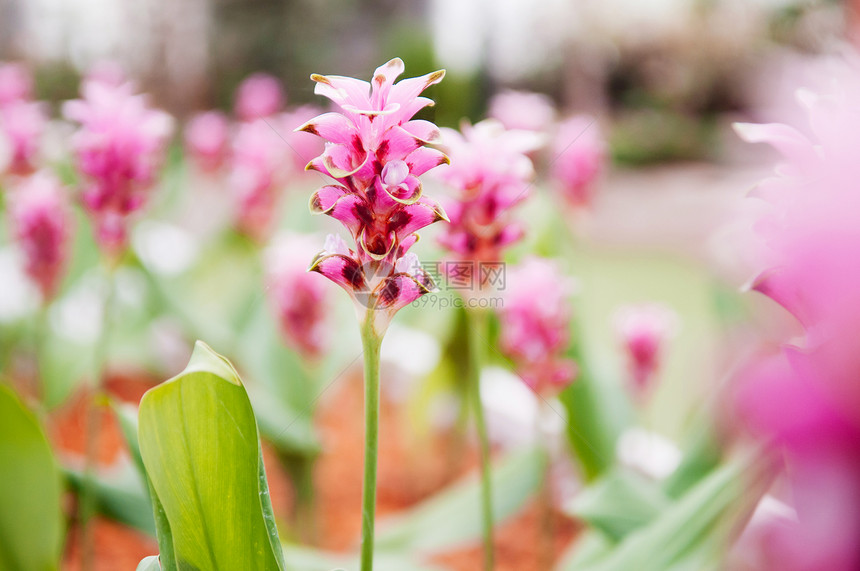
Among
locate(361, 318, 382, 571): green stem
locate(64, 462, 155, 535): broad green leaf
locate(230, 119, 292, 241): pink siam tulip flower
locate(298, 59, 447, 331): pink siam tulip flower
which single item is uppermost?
locate(298, 59, 447, 331): pink siam tulip flower

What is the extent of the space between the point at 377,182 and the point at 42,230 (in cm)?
101

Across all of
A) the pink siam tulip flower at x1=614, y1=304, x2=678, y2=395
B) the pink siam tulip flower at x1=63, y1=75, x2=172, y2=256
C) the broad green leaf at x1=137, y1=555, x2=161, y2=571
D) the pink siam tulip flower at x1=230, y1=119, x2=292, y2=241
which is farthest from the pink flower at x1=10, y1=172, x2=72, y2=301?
the pink siam tulip flower at x1=614, y1=304, x2=678, y2=395

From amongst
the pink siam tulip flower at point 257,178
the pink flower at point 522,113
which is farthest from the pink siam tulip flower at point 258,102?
the pink flower at point 522,113

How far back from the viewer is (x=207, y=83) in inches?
236

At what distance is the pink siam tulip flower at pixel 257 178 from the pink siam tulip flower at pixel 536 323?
1037mm

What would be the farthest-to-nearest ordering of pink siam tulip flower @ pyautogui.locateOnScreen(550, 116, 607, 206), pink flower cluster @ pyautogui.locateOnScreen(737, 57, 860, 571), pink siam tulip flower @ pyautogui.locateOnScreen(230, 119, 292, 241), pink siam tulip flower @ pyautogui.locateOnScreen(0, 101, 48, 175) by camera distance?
pink siam tulip flower @ pyautogui.locateOnScreen(230, 119, 292, 241), pink siam tulip flower @ pyautogui.locateOnScreen(0, 101, 48, 175), pink siam tulip flower @ pyautogui.locateOnScreen(550, 116, 607, 206), pink flower cluster @ pyautogui.locateOnScreen(737, 57, 860, 571)

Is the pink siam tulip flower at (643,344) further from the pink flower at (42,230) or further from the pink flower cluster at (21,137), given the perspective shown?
the pink flower cluster at (21,137)

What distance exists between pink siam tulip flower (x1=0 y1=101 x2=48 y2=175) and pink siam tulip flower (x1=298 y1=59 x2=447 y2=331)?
148cm

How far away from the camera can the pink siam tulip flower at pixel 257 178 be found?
5.78 feet

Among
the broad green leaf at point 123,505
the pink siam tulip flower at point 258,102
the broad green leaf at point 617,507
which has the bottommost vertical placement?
the broad green leaf at point 123,505

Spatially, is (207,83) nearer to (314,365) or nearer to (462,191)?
(314,365)

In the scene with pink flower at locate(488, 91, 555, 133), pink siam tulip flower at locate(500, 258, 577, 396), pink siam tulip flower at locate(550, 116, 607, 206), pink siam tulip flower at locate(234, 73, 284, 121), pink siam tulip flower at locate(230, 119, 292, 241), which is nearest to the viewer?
pink siam tulip flower at locate(500, 258, 577, 396)

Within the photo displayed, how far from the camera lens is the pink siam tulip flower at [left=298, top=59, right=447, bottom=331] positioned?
429 millimetres

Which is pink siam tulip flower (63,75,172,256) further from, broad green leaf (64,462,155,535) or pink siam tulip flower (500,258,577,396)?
pink siam tulip flower (500,258,577,396)
